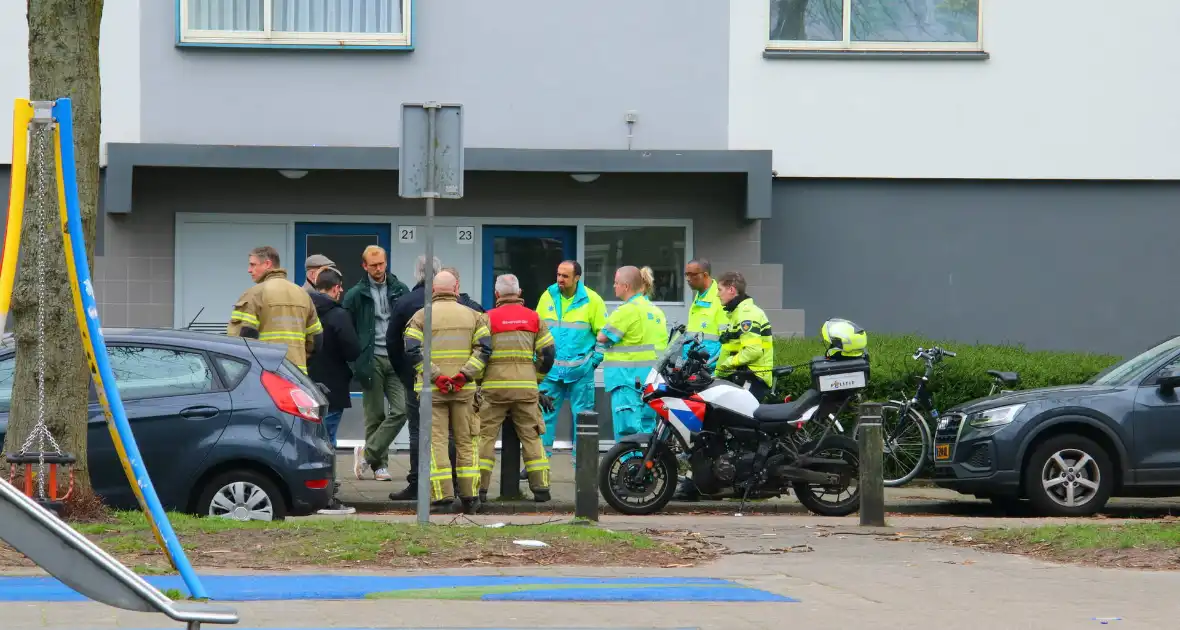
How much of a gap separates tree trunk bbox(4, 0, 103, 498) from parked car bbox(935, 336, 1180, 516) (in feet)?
22.6

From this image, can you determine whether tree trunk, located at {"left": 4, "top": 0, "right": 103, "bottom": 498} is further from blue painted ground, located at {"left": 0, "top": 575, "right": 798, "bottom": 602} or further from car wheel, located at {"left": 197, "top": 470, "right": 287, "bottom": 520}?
blue painted ground, located at {"left": 0, "top": 575, "right": 798, "bottom": 602}

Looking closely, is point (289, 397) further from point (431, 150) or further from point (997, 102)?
point (997, 102)

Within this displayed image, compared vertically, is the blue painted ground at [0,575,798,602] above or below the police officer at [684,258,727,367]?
below

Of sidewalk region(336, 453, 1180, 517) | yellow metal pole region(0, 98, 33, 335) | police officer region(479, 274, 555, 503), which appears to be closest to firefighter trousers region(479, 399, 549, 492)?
police officer region(479, 274, 555, 503)

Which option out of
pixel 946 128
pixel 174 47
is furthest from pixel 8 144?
pixel 946 128

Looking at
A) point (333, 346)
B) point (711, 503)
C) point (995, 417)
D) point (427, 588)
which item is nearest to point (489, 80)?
point (333, 346)

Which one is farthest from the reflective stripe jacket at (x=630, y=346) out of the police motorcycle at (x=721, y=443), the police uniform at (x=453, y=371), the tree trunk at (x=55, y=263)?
the tree trunk at (x=55, y=263)

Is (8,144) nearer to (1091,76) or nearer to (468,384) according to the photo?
(468,384)

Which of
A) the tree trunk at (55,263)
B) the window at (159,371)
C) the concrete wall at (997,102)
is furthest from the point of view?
the concrete wall at (997,102)

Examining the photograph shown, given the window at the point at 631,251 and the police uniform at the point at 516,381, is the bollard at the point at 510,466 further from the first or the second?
the window at the point at 631,251

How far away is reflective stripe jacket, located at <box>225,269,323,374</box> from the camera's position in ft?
39.6

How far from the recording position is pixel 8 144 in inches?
622

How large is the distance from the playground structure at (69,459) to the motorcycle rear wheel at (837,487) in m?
5.55

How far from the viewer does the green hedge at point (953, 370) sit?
14.2m
